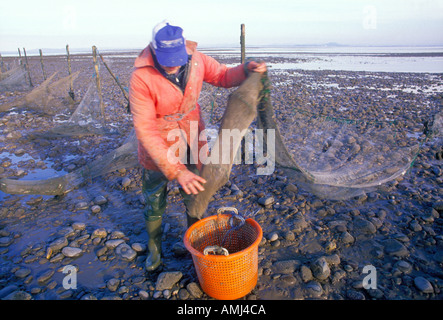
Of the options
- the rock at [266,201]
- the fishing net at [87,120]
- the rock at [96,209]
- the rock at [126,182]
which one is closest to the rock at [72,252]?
the rock at [96,209]

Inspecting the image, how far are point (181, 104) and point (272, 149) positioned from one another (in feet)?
4.31

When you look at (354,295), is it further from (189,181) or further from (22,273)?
(22,273)

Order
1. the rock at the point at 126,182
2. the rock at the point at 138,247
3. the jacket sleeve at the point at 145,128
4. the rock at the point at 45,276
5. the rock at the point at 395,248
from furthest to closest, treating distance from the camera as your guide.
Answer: the rock at the point at 126,182 → the rock at the point at 138,247 → the rock at the point at 395,248 → the rock at the point at 45,276 → the jacket sleeve at the point at 145,128

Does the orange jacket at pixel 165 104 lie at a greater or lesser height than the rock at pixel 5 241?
greater

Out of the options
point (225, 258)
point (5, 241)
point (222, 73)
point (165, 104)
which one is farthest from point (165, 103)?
point (5, 241)

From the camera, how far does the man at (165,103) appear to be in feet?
8.57

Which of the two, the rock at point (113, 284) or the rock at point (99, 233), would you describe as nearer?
the rock at point (113, 284)

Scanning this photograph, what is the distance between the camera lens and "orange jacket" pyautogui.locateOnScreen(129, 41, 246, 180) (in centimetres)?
265

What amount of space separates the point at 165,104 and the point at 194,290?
197 cm

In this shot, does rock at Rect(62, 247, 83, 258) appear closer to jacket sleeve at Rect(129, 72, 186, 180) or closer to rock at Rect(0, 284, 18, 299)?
rock at Rect(0, 284, 18, 299)

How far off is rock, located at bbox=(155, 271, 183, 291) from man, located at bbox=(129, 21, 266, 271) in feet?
0.80

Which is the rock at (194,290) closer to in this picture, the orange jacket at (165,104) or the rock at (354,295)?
the orange jacket at (165,104)

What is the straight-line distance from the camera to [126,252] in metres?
3.62
